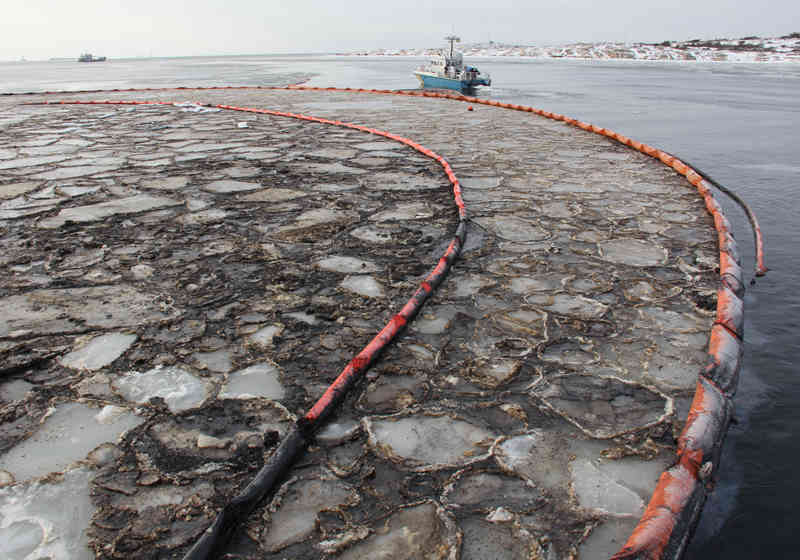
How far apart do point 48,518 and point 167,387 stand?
0.52 m

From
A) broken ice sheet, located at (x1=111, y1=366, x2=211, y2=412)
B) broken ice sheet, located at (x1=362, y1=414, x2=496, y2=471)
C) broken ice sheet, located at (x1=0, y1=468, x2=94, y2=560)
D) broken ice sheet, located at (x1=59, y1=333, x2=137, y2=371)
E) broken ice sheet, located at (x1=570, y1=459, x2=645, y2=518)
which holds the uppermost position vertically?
broken ice sheet, located at (x1=59, y1=333, x2=137, y2=371)

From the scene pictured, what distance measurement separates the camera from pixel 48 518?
4.13 ft

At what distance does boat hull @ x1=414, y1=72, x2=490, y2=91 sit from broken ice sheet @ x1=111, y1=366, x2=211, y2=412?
3663cm

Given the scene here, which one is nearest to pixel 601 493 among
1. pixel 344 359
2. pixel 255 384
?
pixel 344 359

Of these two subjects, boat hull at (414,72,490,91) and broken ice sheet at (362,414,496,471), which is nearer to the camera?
broken ice sheet at (362,414,496,471)

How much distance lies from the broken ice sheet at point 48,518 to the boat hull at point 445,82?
37129 mm

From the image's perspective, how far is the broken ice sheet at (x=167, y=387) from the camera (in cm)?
166

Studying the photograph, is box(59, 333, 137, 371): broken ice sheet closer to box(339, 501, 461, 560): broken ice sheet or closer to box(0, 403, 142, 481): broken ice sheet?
box(0, 403, 142, 481): broken ice sheet

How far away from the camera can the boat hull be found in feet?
116

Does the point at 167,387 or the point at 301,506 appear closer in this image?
the point at 301,506

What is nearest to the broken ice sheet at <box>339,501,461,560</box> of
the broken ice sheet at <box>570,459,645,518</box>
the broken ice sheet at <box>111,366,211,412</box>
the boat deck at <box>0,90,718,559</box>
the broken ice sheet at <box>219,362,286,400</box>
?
the boat deck at <box>0,90,718,559</box>

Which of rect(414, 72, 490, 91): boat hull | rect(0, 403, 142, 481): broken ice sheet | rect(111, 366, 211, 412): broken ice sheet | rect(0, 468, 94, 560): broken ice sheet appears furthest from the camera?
rect(414, 72, 490, 91): boat hull

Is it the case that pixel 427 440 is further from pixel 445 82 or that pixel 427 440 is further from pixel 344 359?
pixel 445 82

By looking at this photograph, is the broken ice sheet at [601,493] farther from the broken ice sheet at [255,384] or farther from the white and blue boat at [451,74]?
the white and blue boat at [451,74]
